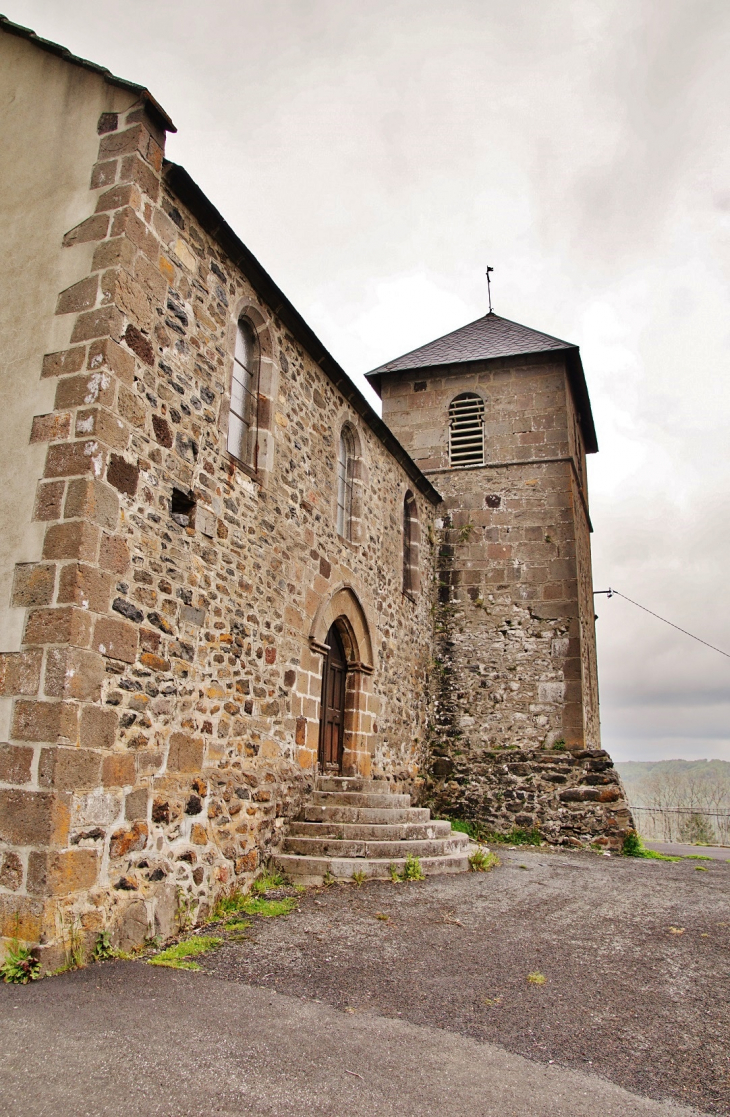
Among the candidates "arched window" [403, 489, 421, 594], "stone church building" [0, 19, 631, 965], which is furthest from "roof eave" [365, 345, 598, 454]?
"stone church building" [0, 19, 631, 965]

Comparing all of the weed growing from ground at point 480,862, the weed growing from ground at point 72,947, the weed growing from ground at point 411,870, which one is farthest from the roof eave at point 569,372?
the weed growing from ground at point 72,947

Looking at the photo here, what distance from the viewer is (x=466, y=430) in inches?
560

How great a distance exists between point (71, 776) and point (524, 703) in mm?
9012

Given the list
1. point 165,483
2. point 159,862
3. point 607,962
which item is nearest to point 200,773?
point 159,862

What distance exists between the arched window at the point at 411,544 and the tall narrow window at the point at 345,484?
92.2 inches

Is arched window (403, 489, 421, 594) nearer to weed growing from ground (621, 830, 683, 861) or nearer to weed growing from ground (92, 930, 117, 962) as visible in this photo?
weed growing from ground (621, 830, 683, 861)

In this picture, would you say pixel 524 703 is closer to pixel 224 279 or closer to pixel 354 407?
pixel 354 407

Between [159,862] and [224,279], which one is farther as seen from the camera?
[224,279]

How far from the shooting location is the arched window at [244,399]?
288 inches

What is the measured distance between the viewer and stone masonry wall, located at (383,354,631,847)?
11.8 meters

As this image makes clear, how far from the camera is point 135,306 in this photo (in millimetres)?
5652

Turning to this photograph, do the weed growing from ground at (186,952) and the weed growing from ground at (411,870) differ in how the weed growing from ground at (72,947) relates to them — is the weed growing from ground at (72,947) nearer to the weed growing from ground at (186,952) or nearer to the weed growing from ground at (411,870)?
→ the weed growing from ground at (186,952)

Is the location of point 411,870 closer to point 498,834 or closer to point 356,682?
point 356,682

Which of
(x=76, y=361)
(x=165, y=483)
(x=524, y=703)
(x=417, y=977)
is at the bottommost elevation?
(x=417, y=977)
